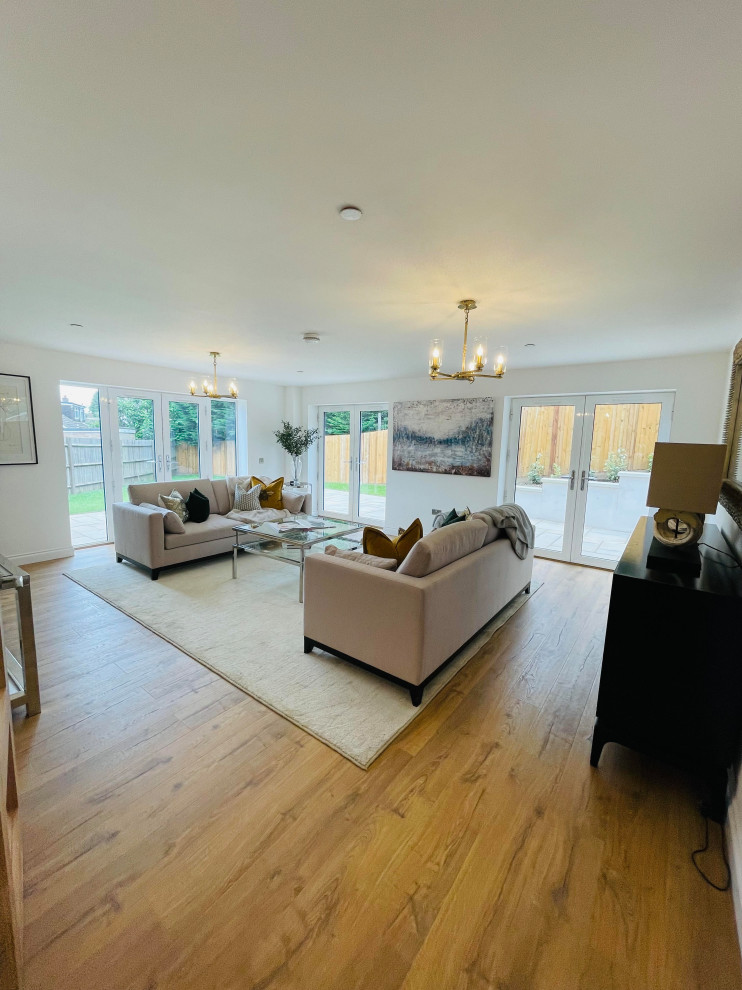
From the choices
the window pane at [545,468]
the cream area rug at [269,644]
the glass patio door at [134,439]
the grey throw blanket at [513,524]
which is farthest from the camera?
the glass patio door at [134,439]

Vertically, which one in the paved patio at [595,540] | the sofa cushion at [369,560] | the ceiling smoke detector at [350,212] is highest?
the ceiling smoke detector at [350,212]

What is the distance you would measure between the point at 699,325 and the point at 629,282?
123cm

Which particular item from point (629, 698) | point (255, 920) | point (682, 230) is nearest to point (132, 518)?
point (255, 920)

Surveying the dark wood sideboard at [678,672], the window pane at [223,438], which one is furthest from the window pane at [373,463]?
the dark wood sideboard at [678,672]

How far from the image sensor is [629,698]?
1717mm

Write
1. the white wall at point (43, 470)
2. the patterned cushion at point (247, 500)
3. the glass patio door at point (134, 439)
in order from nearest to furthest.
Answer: the white wall at point (43, 470) < the patterned cushion at point (247, 500) < the glass patio door at point (134, 439)

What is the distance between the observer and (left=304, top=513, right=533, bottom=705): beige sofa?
7.10 feet

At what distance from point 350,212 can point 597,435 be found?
4.03 m

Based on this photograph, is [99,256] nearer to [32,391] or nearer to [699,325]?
[32,391]

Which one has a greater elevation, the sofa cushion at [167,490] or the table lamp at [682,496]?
the table lamp at [682,496]

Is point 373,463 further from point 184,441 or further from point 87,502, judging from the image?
point 87,502

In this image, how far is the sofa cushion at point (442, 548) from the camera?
2.25 m

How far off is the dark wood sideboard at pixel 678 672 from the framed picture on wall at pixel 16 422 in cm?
558

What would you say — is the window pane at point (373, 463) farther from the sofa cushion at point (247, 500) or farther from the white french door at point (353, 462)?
the sofa cushion at point (247, 500)
